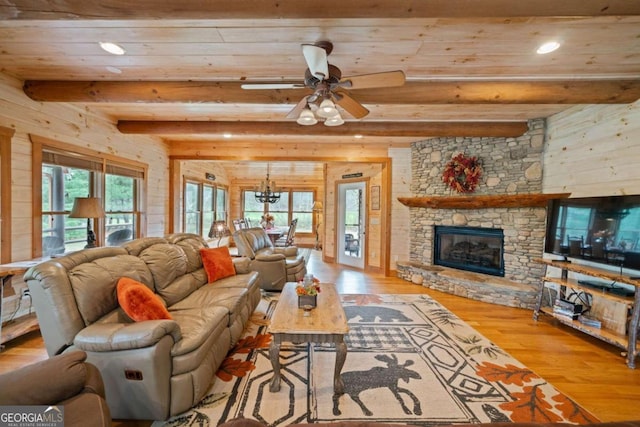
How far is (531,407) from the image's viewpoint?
1951mm

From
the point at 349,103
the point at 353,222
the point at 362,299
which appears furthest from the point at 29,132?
the point at 353,222

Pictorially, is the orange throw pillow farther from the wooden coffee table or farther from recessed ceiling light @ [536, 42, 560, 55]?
recessed ceiling light @ [536, 42, 560, 55]

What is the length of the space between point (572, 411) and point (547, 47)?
2.82 metres

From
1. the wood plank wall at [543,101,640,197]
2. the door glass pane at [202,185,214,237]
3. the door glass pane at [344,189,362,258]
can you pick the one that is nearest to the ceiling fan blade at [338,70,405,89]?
the wood plank wall at [543,101,640,197]

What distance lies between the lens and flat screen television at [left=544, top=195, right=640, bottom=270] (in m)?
2.63

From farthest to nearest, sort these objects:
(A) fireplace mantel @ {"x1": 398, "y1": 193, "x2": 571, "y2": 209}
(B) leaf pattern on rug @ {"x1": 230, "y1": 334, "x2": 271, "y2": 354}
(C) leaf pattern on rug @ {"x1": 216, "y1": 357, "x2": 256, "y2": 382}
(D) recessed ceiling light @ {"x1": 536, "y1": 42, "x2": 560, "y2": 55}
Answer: (A) fireplace mantel @ {"x1": 398, "y1": 193, "x2": 571, "y2": 209} < (B) leaf pattern on rug @ {"x1": 230, "y1": 334, "x2": 271, "y2": 354} < (C) leaf pattern on rug @ {"x1": 216, "y1": 357, "x2": 256, "y2": 382} < (D) recessed ceiling light @ {"x1": 536, "y1": 42, "x2": 560, "y2": 55}

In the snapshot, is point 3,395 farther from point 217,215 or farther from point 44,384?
point 217,215

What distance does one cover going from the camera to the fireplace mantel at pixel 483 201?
12.8ft

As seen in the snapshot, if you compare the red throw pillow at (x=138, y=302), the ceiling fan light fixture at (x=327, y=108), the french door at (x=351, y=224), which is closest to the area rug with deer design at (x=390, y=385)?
the red throw pillow at (x=138, y=302)

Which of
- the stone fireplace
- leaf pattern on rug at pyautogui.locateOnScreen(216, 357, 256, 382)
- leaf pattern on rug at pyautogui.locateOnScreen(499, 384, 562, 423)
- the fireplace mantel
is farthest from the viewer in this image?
the stone fireplace

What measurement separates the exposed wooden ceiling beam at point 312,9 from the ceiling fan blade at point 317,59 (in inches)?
7.3

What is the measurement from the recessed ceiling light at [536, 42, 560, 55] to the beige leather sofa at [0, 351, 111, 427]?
3739 millimetres

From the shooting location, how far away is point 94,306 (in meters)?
1.87

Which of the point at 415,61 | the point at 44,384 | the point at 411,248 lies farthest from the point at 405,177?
the point at 44,384
